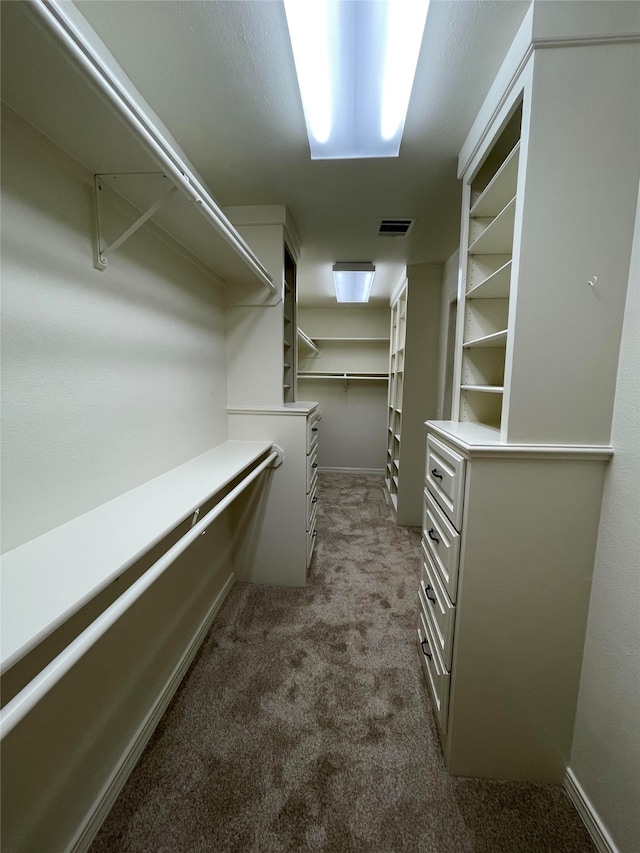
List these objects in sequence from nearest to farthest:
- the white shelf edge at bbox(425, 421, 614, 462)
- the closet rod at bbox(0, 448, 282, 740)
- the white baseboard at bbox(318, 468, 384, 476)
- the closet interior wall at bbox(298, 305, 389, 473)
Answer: the closet rod at bbox(0, 448, 282, 740) → the white shelf edge at bbox(425, 421, 614, 462) → the closet interior wall at bbox(298, 305, 389, 473) → the white baseboard at bbox(318, 468, 384, 476)

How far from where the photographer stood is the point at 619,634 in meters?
0.93

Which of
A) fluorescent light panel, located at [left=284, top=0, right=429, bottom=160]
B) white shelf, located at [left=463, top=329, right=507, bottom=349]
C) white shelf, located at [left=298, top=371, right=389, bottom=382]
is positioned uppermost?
fluorescent light panel, located at [left=284, top=0, right=429, bottom=160]

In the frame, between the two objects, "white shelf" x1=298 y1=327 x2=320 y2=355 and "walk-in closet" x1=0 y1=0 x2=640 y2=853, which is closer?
"walk-in closet" x1=0 y1=0 x2=640 y2=853

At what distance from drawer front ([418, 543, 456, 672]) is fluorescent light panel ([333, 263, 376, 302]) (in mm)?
2512

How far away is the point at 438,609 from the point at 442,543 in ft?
0.95

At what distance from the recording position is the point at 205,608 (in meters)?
1.75

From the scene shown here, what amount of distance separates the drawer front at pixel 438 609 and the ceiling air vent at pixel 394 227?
2117 mm

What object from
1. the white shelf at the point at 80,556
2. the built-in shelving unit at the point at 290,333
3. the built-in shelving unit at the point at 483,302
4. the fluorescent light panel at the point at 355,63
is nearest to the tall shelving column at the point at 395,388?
the built-in shelving unit at the point at 290,333

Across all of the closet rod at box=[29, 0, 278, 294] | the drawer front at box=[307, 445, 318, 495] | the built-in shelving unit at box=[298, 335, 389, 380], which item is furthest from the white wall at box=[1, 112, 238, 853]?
the built-in shelving unit at box=[298, 335, 389, 380]

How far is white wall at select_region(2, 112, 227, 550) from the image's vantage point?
2.43ft

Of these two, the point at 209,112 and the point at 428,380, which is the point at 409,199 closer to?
the point at 209,112

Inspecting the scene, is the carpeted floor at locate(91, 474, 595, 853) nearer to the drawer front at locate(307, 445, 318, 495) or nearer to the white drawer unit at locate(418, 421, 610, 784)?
the white drawer unit at locate(418, 421, 610, 784)

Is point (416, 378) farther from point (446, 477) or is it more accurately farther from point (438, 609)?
point (438, 609)

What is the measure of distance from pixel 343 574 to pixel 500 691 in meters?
1.32
